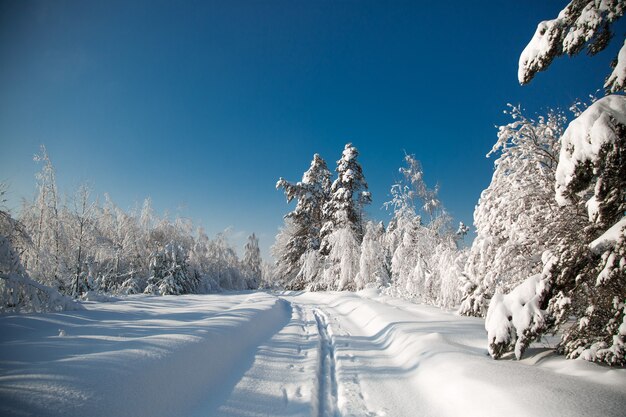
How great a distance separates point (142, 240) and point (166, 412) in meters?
25.1

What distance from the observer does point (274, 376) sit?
4.46 m

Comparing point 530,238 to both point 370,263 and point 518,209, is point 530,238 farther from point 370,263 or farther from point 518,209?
point 370,263

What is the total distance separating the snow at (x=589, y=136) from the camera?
94.0 inches

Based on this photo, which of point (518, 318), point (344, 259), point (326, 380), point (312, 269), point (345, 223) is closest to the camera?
point (518, 318)

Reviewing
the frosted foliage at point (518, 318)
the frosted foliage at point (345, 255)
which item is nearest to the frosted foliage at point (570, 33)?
the frosted foliage at point (518, 318)

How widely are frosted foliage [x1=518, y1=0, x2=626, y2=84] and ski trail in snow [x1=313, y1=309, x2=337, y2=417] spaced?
4655mm

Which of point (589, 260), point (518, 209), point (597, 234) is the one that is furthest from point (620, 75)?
point (518, 209)

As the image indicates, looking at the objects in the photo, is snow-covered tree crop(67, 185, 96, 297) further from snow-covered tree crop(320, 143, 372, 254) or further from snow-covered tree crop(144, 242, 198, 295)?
snow-covered tree crop(320, 143, 372, 254)

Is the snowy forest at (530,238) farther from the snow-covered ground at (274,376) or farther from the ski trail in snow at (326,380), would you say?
the ski trail in snow at (326,380)

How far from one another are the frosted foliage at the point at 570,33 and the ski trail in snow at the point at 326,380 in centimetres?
466

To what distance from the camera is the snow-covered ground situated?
2742 mm

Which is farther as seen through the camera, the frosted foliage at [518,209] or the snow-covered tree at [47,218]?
the snow-covered tree at [47,218]

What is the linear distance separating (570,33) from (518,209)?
3768 millimetres

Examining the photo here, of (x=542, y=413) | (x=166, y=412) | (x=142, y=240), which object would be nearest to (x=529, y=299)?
(x=542, y=413)
